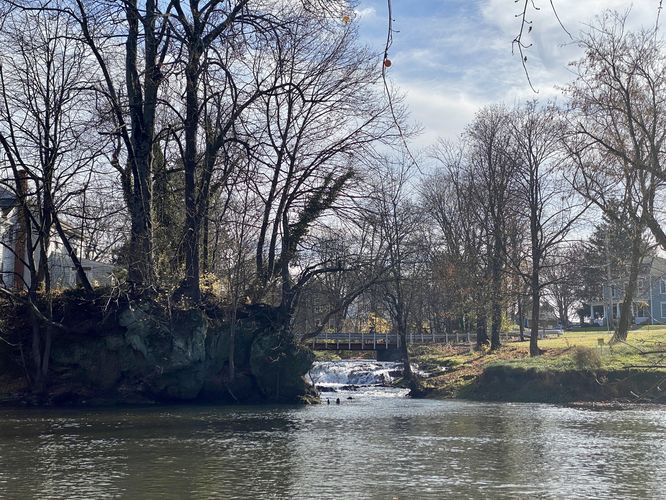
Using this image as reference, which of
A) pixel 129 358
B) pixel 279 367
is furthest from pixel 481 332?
pixel 129 358

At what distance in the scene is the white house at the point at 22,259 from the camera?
98.0 feet

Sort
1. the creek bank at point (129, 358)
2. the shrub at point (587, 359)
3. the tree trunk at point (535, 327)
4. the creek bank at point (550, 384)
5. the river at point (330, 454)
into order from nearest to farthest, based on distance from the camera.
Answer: the river at point (330, 454) → the creek bank at point (129, 358) → the creek bank at point (550, 384) → the shrub at point (587, 359) → the tree trunk at point (535, 327)

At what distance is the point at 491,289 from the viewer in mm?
43500

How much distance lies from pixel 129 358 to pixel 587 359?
18186 mm

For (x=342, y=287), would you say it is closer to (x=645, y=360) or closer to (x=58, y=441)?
(x=645, y=360)

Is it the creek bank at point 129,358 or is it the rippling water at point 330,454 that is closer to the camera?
the rippling water at point 330,454

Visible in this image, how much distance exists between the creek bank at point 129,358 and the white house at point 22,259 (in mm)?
1887

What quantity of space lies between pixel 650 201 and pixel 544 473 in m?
15.4

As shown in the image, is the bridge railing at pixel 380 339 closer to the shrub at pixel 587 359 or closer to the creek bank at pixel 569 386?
the creek bank at pixel 569 386

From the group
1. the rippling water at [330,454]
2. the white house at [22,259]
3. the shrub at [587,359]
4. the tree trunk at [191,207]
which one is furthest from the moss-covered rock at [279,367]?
the shrub at [587,359]

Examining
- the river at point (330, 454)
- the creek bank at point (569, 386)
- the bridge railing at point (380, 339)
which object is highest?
the bridge railing at point (380, 339)

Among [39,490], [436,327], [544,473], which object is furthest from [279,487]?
[436,327]

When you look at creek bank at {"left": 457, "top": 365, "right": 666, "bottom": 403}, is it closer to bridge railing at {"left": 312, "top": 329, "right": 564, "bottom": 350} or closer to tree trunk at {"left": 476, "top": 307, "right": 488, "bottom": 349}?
tree trunk at {"left": 476, "top": 307, "right": 488, "bottom": 349}

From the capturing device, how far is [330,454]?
15539mm
